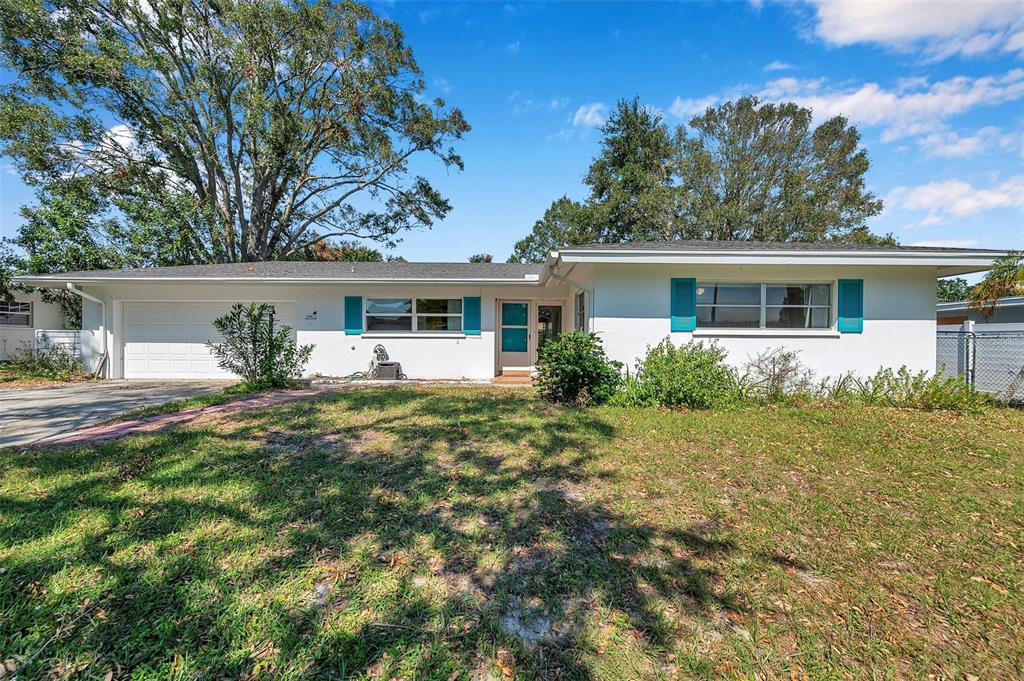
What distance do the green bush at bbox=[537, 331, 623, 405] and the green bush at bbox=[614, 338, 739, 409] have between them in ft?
1.10

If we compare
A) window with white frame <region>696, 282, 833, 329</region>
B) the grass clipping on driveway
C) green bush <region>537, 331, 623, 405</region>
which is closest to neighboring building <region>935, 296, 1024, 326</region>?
window with white frame <region>696, 282, 833, 329</region>

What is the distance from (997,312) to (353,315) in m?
16.4

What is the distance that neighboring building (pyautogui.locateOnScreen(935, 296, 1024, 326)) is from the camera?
9.70 metres

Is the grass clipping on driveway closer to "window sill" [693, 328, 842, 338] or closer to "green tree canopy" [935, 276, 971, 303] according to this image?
"window sill" [693, 328, 842, 338]

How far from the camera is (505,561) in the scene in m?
2.55

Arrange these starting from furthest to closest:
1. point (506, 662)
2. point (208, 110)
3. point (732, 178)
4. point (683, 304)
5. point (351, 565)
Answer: point (732, 178) < point (208, 110) < point (683, 304) < point (351, 565) < point (506, 662)

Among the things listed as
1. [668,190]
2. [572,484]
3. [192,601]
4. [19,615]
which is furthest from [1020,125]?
[19,615]

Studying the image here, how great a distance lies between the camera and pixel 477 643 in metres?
1.94

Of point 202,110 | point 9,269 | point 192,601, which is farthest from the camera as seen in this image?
point 202,110

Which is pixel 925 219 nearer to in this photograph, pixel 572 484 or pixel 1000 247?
pixel 1000 247

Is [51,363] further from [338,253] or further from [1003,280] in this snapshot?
[1003,280]

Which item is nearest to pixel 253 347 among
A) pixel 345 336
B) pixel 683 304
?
pixel 345 336

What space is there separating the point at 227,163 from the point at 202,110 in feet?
6.93

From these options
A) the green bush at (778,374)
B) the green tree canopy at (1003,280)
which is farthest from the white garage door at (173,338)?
the green tree canopy at (1003,280)
